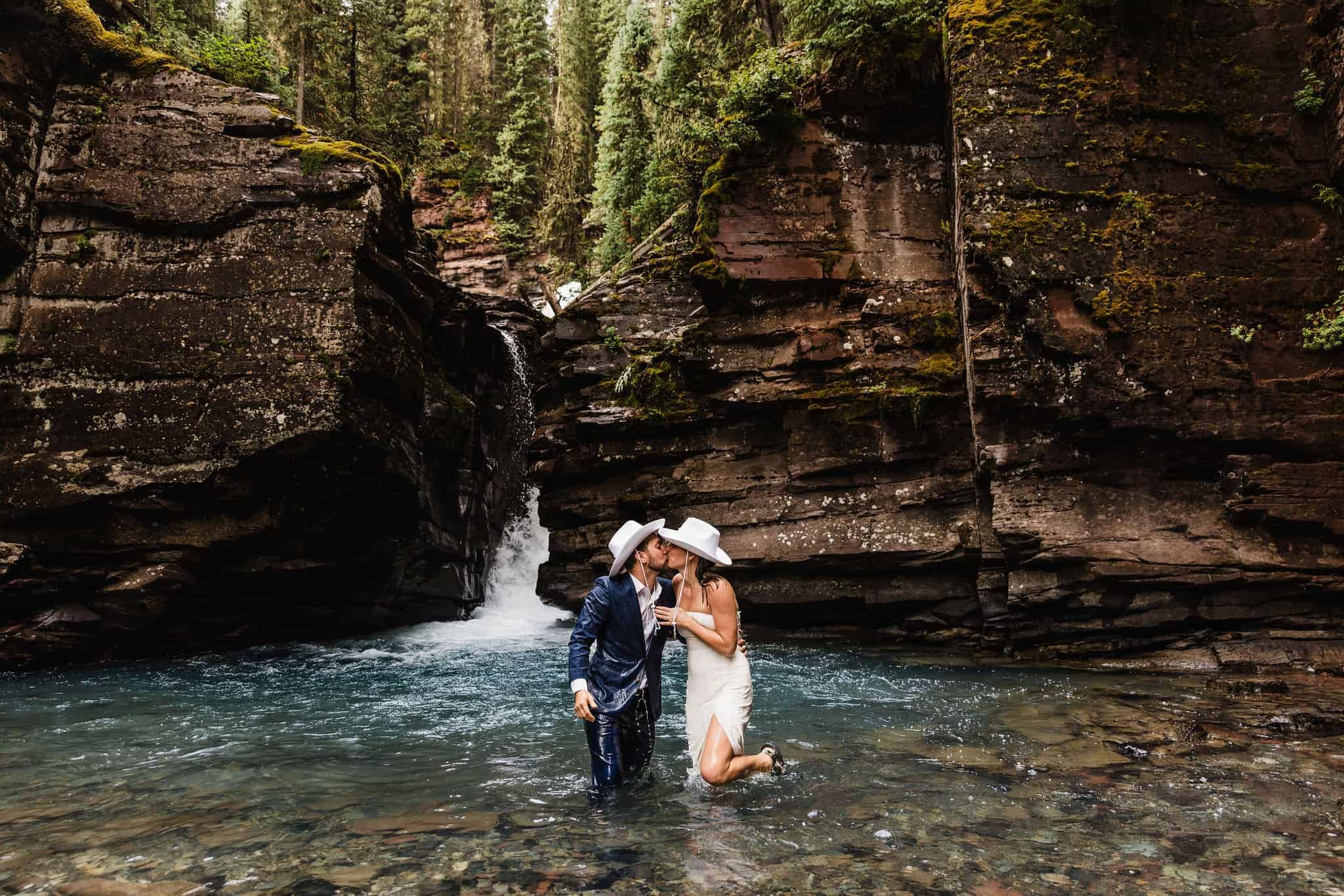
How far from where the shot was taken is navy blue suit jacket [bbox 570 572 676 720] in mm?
5406

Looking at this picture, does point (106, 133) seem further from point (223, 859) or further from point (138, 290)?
point (223, 859)

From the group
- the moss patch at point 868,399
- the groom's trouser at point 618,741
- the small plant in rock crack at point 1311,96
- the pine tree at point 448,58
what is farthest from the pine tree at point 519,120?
the groom's trouser at point 618,741

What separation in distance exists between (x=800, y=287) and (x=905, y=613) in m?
6.40

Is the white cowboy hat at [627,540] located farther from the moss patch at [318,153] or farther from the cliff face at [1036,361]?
the moss patch at [318,153]

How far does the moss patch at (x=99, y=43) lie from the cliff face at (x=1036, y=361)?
33.8ft

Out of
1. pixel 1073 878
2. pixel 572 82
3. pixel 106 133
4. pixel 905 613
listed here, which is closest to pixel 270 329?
pixel 106 133

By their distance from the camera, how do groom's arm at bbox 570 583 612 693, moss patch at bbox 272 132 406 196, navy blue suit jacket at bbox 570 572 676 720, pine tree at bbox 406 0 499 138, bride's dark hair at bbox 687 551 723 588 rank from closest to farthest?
groom's arm at bbox 570 583 612 693
navy blue suit jacket at bbox 570 572 676 720
bride's dark hair at bbox 687 551 723 588
moss patch at bbox 272 132 406 196
pine tree at bbox 406 0 499 138

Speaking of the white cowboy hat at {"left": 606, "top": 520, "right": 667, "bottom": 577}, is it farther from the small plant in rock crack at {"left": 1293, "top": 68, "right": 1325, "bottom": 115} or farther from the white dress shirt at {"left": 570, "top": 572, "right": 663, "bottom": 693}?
the small plant in rock crack at {"left": 1293, "top": 68, "right": 1325, "bottom": 115}

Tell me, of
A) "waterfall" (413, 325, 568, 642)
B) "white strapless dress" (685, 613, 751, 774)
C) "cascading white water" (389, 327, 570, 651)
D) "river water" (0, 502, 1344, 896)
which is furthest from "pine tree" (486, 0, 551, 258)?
"white strapless dress" (685, 613, 751, 774)

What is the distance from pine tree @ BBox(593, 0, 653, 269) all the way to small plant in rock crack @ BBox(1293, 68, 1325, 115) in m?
15.7

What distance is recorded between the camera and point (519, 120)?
3312 cm

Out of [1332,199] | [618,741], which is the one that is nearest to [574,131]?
[1332,199]

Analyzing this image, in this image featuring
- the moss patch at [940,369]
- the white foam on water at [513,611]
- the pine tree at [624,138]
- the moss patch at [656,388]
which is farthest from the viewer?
the pine tree at [624,138]

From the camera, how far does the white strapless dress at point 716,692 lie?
5.59m
